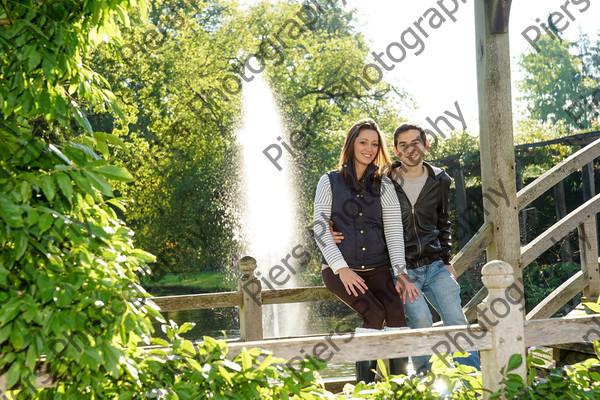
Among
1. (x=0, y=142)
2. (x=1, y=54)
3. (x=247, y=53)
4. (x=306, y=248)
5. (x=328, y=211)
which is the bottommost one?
(x=306, y=248)

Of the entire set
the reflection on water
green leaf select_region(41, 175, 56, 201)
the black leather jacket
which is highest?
green leaf select_region(41, 175, 56, 201)

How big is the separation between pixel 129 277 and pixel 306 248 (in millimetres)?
17271

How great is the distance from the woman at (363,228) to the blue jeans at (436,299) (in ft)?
0.49

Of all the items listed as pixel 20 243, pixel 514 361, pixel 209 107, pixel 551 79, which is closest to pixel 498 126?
pixel 514 361

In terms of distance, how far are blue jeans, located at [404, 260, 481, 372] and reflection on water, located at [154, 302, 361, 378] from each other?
32.6ft

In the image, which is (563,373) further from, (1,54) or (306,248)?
(306,248)

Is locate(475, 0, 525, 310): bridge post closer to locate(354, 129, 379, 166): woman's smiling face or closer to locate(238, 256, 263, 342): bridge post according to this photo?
locate(354, 129, 379, 166): woman's smiling face

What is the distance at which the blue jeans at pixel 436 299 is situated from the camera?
12.3ft

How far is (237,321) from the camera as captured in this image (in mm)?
16656

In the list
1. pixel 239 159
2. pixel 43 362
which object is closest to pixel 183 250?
pixel 239 159

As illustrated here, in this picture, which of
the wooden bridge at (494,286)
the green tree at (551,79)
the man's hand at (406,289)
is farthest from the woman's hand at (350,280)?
the green tree at (551,79)

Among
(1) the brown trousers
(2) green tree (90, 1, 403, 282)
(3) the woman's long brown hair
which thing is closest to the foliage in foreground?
(1) the brown trousers

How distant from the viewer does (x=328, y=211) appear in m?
3.69

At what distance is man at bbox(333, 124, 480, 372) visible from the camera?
3807 millimetres
